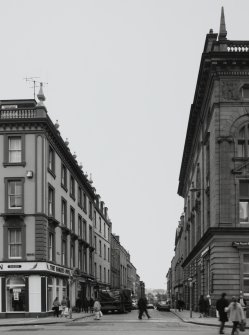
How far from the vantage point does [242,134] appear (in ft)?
127

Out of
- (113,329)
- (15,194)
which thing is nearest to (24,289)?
(15,194)

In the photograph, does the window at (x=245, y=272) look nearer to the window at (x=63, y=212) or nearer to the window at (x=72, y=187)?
the window at (x=63, y=212)

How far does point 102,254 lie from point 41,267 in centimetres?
4486

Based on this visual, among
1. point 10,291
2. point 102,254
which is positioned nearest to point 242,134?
point 10,291

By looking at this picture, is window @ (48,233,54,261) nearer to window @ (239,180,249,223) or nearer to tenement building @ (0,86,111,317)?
tenement building @ (0,86,111,317)

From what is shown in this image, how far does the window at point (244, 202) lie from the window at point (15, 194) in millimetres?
14881

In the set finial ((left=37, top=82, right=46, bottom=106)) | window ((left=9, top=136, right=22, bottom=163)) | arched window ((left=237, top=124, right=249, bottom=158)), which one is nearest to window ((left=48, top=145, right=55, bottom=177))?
window ((left=9, top=136, right=22, bottom=163))

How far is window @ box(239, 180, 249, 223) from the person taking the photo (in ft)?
125

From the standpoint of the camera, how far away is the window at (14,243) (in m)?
43.3

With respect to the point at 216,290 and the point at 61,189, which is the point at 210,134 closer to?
the point at 216,290

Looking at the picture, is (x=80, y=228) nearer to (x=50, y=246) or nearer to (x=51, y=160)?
(x=51, y=160)

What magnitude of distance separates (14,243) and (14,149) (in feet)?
21.2

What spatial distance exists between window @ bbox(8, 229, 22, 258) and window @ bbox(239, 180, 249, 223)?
49.2 feet

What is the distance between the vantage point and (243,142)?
3869 centimetres
